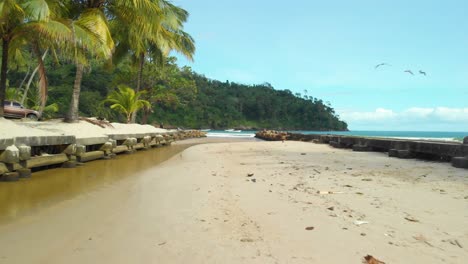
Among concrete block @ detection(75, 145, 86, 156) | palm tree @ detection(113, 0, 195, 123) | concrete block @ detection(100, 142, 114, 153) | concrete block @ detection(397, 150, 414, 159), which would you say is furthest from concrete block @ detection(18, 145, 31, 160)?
concrete block @ detection(397, 150, 414, 159)

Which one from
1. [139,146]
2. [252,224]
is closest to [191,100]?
[139,146]

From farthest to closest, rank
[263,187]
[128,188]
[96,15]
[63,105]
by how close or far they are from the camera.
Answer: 1. [63,105]
2. [96,15]
3. [128,188]
4. [263,187]

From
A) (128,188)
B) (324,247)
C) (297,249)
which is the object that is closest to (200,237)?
(297,249)

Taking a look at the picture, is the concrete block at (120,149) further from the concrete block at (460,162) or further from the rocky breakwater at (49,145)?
the concrete block at (460,162)

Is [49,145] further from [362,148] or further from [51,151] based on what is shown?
[362,148]

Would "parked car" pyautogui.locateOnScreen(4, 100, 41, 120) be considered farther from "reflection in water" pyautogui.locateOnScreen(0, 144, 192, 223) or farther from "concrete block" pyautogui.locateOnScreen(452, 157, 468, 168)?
"concrete block" pyautogui.locateOnScreen(452, 157, 468, 168)

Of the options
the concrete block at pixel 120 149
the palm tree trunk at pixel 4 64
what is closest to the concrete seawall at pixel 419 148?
the concrete block at pixel 120 149

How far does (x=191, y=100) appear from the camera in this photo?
46000 mm

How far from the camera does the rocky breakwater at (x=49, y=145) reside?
7910 mm

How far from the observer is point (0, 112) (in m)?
11.0

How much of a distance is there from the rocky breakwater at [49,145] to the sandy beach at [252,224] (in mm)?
2268

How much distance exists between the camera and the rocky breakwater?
26.0 ft

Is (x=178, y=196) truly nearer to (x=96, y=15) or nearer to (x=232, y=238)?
(x=232, y=238)

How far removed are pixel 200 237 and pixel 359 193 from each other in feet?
10.6
